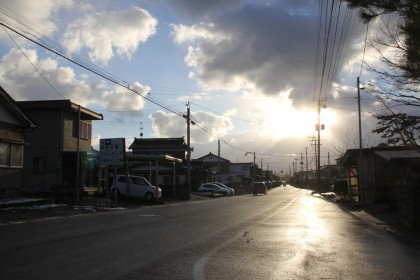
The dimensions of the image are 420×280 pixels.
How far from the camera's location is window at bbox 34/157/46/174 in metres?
33.7

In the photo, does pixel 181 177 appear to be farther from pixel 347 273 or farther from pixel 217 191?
pixel 347 273

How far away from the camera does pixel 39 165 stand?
33.8m

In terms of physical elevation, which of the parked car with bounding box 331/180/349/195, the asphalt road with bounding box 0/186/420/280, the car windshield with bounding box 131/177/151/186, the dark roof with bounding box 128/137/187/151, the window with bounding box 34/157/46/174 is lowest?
the asphalt road with bounding box 0/186/420/280

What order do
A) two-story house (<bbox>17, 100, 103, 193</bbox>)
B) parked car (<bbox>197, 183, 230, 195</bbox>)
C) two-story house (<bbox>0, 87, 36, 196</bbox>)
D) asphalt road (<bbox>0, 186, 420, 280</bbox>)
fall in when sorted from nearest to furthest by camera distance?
asphalt road (<bbox>0, 186, 420, 280</bbox>) → two-story house (<bbox>0, 87, 36, 196</bbox>) → two-story house (<bbox>17, 100, 103, 193</bbox>) → parked car (<bbox>197, 183, 230, 195</bbox>)

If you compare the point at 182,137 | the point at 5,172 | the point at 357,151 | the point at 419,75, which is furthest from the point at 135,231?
the point at 182,137

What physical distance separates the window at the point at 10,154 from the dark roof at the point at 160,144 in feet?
184

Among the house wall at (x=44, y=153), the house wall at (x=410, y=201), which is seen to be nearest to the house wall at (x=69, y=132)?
the house wall at (x=44, y=153)

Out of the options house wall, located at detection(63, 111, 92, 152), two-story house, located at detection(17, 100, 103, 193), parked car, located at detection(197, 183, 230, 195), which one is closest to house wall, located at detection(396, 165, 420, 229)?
two-story house, located at detection(17, 100, 103, 193)

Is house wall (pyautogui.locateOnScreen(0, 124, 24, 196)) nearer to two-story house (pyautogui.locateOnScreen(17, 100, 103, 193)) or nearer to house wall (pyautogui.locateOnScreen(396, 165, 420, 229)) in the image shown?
two-story house (pyautogui.locateOnScreen(17, 100, 103, 193))

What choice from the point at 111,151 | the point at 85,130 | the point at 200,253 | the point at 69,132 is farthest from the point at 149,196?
the point at 200,253

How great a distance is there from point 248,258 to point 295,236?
439cm

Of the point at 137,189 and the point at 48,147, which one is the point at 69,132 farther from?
the point at 137,189

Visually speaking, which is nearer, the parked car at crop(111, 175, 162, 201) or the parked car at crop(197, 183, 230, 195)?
the parked car at crop(111, 175, 162, 201)

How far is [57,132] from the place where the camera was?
3331cm
